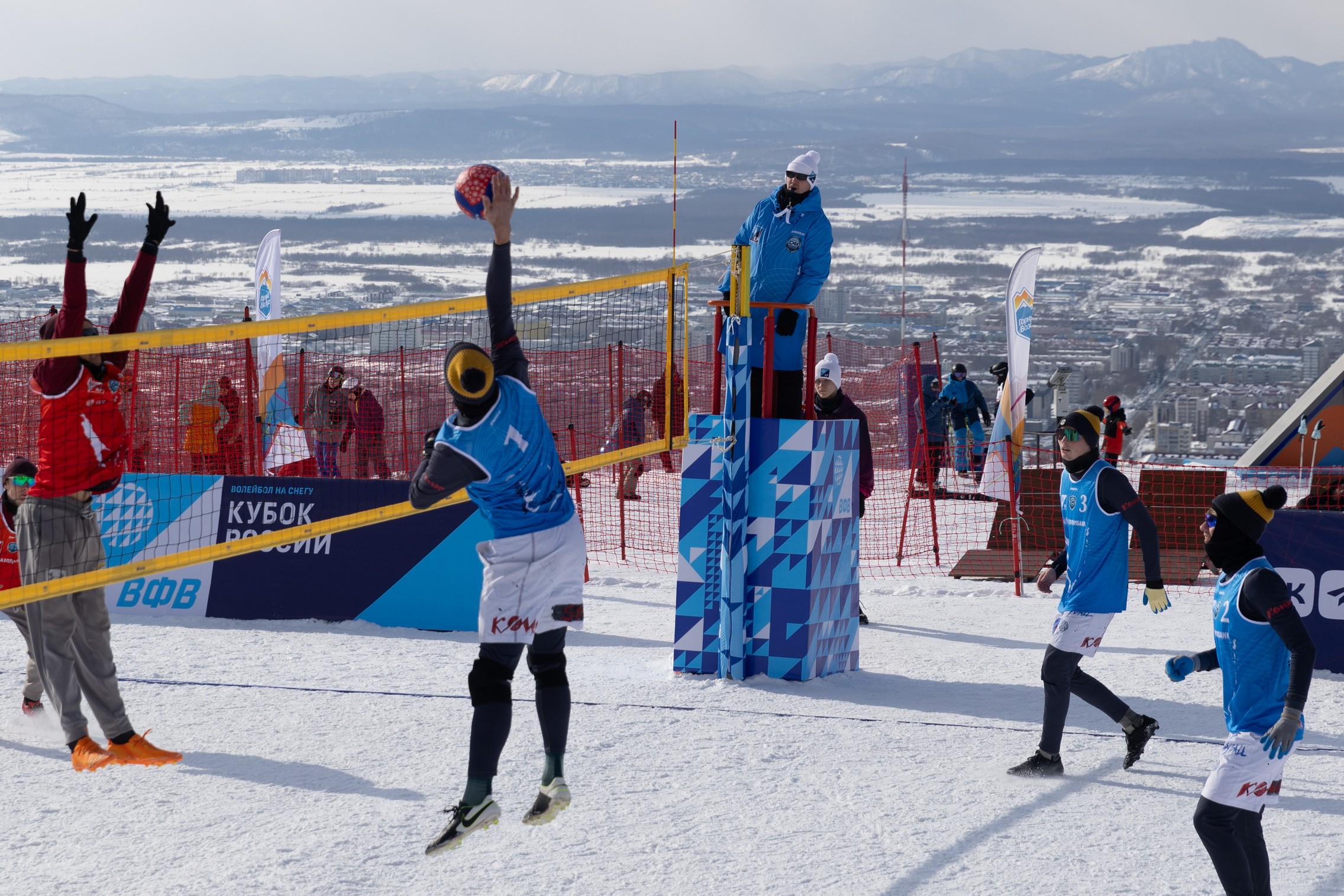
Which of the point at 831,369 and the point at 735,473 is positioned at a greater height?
the point at 831,369

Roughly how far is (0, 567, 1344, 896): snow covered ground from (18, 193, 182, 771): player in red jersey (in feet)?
0.91

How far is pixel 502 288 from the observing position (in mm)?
4574

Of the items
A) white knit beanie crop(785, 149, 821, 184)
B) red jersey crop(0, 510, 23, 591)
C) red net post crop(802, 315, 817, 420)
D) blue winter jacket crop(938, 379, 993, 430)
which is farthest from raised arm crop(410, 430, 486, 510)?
blue winter jacket crop(938, 379, 993, 430)

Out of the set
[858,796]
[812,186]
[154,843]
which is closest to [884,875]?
[858,796]

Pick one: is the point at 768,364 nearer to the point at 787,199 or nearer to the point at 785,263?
the point at 785,263

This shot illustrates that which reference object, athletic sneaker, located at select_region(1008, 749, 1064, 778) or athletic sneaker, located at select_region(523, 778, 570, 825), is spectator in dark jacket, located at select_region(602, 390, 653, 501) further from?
athletic sneaker, located at select_region(523, 778, 570, 825)

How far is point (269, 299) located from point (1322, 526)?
11668 millimetres

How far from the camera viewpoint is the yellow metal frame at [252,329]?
5.39 meters

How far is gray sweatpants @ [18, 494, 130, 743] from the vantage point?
19.5 feet

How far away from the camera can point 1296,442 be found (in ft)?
61.1

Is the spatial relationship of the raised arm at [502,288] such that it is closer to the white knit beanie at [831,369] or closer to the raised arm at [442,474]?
the raised arm at [442,474]

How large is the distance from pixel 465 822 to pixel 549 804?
303 millimetres

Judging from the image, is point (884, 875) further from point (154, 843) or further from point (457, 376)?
point (154, 843)

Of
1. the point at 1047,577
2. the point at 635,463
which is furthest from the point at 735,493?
the point at 635,463
